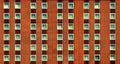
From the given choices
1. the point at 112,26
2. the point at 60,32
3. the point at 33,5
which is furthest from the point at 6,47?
the point at 112,26

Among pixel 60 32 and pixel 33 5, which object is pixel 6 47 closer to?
pixel 33 5

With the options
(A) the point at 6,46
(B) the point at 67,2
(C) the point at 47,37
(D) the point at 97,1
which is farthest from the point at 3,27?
(D) the point at 97,1

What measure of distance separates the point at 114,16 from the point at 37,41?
52.9ft

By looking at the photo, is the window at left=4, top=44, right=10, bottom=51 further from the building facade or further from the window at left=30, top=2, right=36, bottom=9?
the window at left=30, top=2, right=36, bottom=9

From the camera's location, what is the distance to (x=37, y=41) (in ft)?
236

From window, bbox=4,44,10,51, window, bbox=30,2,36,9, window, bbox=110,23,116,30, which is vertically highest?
window, bbox=30,2,36,9

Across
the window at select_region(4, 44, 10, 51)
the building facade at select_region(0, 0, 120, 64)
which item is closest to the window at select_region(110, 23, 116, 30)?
the building facade at select_region(0, 0, 120, 64)

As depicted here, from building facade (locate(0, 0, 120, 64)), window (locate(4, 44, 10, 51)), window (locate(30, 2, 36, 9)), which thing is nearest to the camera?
building facade (locate(0, 0, 120, 64))

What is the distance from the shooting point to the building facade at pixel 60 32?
71.5 meters

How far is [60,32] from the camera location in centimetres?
7194

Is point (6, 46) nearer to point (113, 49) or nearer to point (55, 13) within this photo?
point (55, 13)

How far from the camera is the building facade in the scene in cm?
7150

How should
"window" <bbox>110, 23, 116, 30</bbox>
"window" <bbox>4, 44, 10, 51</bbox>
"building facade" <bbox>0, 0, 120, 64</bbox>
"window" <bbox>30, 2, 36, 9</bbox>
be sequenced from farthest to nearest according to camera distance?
"window" <bbox>30, 2, 36, 9</bbox>
"window" <bbox>110, 23, 116, 30</bbox>
"window" <bbox>4, 44, 10, 51</bbox>
"building facade" <bbox>0, 0, 120, 64</bbox>

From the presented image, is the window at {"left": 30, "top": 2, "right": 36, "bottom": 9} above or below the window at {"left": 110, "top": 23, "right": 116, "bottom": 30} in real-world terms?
above
